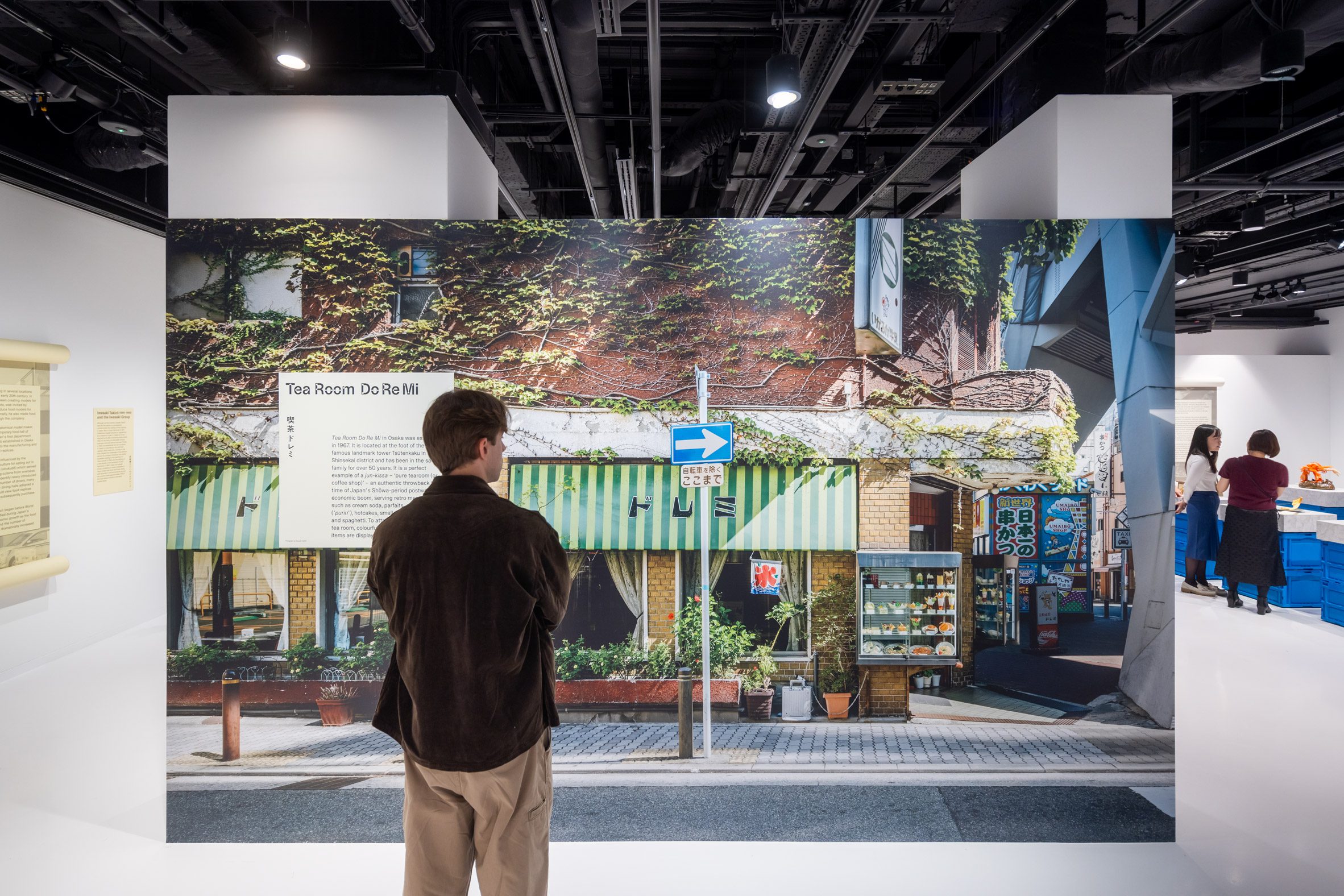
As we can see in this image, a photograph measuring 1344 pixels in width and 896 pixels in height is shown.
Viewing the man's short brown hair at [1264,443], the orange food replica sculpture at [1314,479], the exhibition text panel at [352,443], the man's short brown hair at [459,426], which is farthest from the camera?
the orange food replica sculpture at [1314,479]

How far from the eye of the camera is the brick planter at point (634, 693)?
385cm

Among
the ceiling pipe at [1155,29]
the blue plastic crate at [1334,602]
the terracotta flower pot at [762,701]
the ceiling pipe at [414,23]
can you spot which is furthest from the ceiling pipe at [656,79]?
the blue plastic crate at [1334,602]

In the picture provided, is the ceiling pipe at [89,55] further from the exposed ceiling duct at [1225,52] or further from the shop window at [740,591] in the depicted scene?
the exposed ceiling duct at [1225,52]

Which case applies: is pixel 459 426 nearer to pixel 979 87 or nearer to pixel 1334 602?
pixel 979 87

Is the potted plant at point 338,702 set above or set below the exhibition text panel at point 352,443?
below

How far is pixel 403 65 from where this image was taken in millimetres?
4277

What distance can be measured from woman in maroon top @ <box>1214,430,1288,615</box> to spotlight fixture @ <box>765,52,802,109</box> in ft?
21.3

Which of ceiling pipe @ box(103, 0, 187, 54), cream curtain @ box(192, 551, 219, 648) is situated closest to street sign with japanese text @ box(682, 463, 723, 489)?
cream curtain @ box(192, 551, 219, 648)

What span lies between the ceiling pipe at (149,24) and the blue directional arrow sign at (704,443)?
3.24m

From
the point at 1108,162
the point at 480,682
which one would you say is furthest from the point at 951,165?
the point at 480,682

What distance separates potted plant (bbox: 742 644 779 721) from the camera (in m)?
3.87

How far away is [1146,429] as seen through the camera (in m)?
3.76

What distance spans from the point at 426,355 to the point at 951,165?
5931 mm

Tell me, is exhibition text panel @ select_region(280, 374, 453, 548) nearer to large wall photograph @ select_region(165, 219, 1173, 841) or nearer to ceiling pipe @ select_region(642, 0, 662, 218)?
large wall photograph @ select_region(165, 219, 1173, 841)
